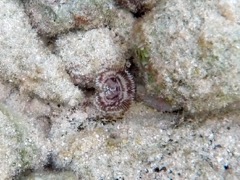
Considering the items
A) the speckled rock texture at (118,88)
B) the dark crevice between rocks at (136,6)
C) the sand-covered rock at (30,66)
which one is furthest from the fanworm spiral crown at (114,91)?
the dark crevice between rocks at (136,6)

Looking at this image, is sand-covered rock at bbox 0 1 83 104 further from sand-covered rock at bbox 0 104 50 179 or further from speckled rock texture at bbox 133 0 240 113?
speckled rock texture at bbox 133 0 240 113

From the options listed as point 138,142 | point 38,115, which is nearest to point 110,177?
point 138,142

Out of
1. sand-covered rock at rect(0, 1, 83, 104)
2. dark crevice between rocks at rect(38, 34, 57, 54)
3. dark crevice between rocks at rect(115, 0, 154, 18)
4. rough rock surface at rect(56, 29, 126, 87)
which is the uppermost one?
dark crevice between rocks at rect(115, 0, 154, 18)

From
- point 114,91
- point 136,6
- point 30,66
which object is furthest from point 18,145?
point 136,6

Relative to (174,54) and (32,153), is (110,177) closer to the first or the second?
(32,153)

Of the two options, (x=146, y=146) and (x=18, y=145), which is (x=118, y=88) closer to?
(x=146, y=146)

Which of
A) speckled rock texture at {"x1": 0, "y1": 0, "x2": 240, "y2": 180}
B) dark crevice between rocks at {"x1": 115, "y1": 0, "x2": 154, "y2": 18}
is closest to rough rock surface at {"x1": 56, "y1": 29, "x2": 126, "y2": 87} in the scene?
speckled rock texture at {"x1": 0, "y1": 0, "x2": 240, "y2": 180}

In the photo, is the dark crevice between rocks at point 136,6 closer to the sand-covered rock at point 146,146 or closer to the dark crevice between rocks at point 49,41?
the dark crevice between rocks at point 49,41
